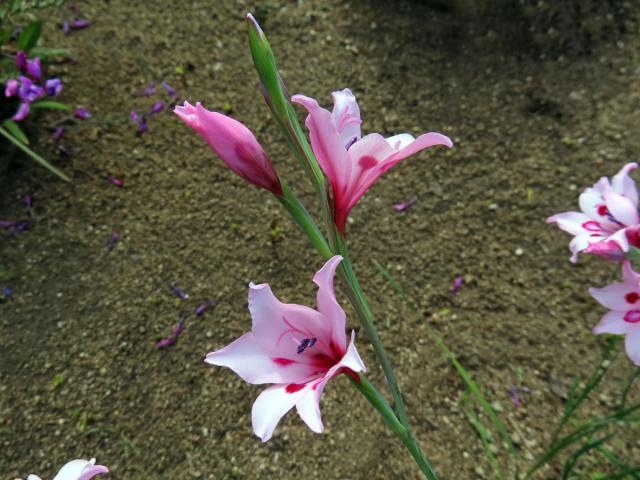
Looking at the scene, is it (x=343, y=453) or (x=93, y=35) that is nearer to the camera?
(x=343, y=453)

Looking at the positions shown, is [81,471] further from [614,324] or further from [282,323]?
[614,324]

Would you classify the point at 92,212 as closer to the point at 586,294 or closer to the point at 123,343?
the point at 123,343

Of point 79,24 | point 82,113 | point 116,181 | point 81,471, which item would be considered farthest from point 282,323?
point 79,24

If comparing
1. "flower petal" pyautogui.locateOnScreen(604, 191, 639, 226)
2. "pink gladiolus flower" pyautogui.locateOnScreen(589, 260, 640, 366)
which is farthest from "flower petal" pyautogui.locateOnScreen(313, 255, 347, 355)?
"flower petal" pyautogui.locateOnScreen(604, 191, 639, 226)

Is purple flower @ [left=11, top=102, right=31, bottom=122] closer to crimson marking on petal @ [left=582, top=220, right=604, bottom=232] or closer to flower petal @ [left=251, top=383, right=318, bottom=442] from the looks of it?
flower petal @ [left=251, top=383, right=318, bottom=442]

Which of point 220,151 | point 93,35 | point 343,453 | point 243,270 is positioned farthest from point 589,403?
point 93,35

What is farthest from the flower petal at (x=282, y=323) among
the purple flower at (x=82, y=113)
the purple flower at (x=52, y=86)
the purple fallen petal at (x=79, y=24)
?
the purple fallen petal at (x=79, y=24)

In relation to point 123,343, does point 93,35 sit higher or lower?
higher
